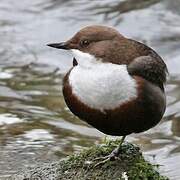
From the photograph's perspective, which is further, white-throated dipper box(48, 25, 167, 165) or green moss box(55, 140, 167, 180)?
green moss box(55, 140, 167, 180)

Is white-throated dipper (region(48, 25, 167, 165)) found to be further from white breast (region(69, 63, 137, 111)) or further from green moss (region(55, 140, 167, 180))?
green moss (region(55, 140, 167, 180))

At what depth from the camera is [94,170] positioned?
181 inches

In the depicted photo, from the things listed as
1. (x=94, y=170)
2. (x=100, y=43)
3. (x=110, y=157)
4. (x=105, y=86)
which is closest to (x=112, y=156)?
(x=110, y=157)

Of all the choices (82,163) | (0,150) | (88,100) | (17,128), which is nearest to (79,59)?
(88,100)

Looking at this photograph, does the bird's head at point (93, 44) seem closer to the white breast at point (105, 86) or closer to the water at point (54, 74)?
the white breast at point (105, 86)

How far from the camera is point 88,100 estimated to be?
4.39 metres

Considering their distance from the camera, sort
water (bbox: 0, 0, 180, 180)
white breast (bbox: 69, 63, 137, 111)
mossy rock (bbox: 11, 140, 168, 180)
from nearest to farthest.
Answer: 1. white breast (bbox: 69, 63, 137, 111)
2. mossy rock (bbox: 11, 140, 168, 180)
3. water (bbox: 0, 0, 180, 180)

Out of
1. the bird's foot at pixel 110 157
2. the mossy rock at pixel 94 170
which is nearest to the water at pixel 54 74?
the mossy rock at pixel 94 170

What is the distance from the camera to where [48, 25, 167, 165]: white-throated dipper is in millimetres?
4367

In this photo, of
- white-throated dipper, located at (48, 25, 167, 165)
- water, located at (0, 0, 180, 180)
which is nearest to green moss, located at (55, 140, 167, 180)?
white-throated dipper, located at (48, 25, 167, 165)

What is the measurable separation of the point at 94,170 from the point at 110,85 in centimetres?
59

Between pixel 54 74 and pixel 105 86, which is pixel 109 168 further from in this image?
pixel 54 74

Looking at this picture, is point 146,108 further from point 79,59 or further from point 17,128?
point 17,128

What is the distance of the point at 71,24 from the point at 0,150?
4231 millimetres
